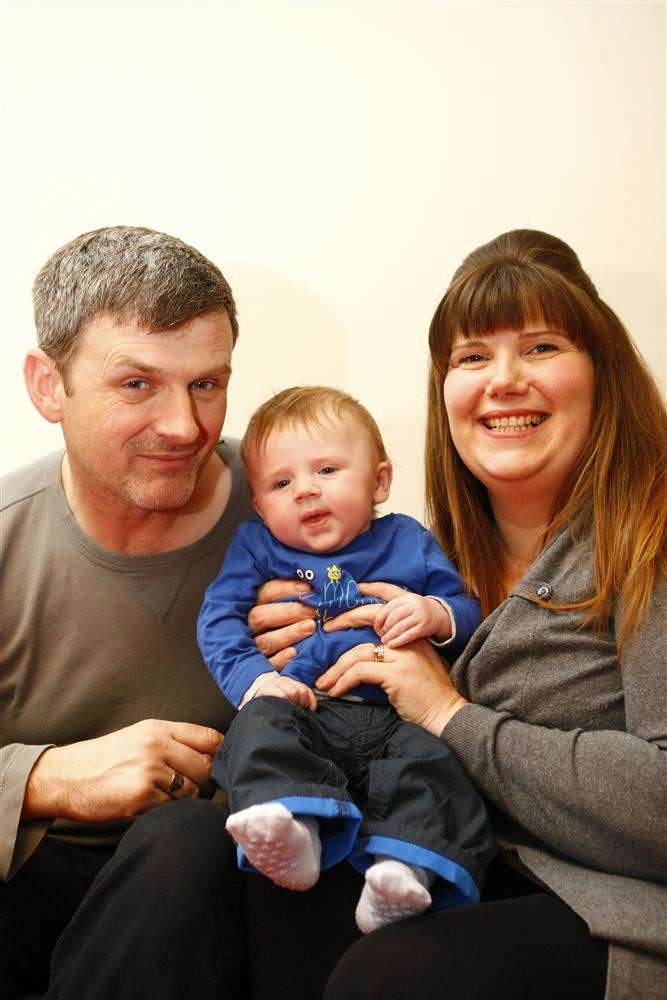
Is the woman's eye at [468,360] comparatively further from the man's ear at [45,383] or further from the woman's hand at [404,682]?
the man's ear at [45,383]

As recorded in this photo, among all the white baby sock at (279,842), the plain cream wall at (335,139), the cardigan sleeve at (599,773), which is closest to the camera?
the white baby sock at (279,842)

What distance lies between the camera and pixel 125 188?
6.56ft

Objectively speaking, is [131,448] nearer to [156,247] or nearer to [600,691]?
[156,247]

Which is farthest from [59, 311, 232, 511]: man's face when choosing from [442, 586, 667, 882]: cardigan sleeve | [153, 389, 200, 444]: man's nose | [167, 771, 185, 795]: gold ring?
[442, 586, 667, 882]: cardigan sleeve

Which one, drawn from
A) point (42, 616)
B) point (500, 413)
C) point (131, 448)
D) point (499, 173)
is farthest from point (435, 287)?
point (42, 616)

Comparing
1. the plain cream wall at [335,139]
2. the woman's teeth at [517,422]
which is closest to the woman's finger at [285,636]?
the woman's teeth at [517,422]

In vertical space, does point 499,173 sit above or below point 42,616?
above

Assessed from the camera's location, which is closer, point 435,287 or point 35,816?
point 35,816

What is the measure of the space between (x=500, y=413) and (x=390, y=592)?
1.12 ft

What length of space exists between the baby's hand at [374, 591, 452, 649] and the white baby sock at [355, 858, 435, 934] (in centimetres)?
34

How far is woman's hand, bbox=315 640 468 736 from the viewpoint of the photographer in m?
1.29

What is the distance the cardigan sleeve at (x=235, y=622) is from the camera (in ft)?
4.30

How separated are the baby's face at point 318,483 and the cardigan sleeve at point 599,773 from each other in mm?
385

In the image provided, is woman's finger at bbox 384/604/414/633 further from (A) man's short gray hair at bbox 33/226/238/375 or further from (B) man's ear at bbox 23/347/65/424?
(B) man's ear at bbox 23/347/65/424
